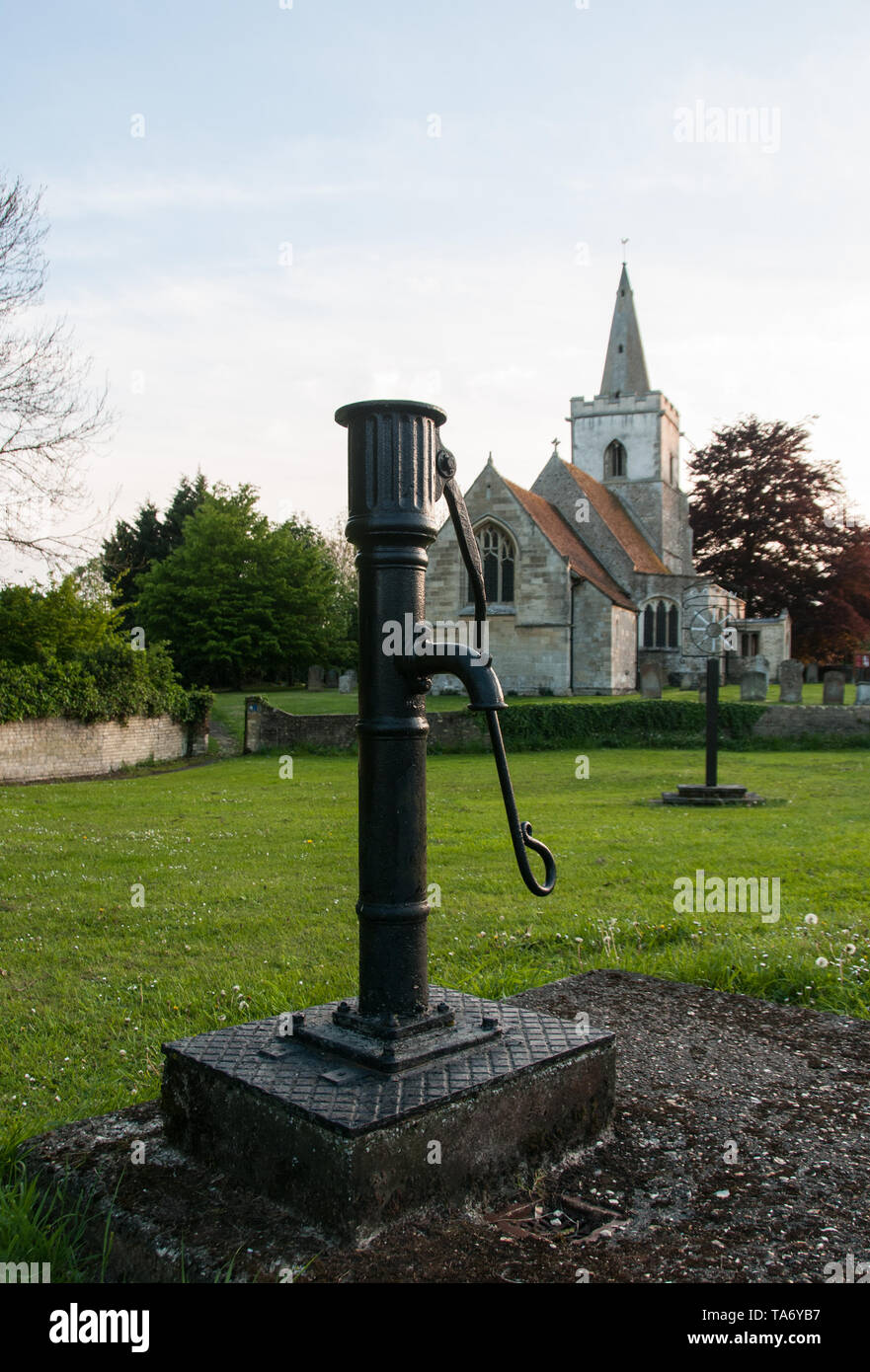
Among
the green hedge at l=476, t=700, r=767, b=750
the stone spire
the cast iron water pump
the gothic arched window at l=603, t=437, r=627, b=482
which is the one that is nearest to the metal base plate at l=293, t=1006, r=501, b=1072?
the cast iron water pump

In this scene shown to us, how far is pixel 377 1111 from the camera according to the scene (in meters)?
2.09

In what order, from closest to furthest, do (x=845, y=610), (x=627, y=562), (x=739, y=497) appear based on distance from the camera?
(x=627, y=562) < (x=845, y=610) < (x=739, y=497)

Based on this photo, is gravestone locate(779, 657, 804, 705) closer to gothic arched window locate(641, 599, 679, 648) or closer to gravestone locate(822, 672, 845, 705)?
gravestone locate(822, 672, 845, 705)

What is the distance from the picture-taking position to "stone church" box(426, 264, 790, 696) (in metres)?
36.7

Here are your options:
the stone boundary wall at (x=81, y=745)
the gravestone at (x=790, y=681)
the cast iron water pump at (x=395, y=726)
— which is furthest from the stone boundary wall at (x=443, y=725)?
the cast iron water pump at (x=395, y=726)

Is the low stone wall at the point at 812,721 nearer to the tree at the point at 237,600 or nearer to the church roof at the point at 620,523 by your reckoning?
the church roof at the point at 620,523

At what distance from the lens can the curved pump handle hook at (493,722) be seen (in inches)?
95.3

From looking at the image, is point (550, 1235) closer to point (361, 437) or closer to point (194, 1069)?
point (194, 1069)

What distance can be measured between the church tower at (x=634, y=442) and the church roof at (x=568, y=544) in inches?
262

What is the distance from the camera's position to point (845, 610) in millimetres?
49219

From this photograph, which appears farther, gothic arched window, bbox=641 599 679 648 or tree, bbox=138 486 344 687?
tree, bbox=138 486 344 687

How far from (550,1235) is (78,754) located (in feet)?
65.2

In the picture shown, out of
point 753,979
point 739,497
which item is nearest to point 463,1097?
point 753,979

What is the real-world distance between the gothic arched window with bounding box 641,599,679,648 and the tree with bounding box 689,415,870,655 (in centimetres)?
985
